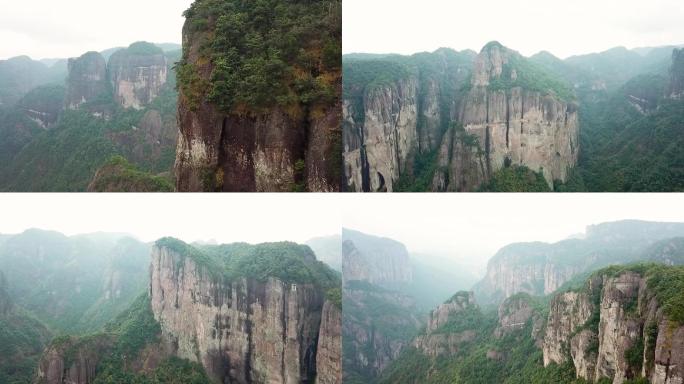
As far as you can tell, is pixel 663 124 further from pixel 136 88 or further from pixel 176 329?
pixel 136 88

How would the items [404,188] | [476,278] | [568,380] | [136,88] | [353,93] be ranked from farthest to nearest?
[136,88], [476,278], [404,188], [353,93], [568,380]

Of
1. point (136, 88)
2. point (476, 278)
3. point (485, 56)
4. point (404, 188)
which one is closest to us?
point (404, 188)

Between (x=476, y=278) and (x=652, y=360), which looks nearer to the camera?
(x=652, y=360)

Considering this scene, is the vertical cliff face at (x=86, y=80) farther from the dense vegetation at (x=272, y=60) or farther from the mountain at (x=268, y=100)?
the dense vegetation at (x=272, y=60)

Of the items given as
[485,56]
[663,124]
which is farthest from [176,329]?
[663,124]

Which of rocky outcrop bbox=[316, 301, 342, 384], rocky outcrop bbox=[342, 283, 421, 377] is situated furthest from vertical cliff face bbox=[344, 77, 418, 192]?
rocky outcrop bbox=[342, 283, 421, 377]

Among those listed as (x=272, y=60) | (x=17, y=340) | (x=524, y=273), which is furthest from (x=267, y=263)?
(x=524, y=273)

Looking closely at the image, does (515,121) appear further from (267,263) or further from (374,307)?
(267,263)

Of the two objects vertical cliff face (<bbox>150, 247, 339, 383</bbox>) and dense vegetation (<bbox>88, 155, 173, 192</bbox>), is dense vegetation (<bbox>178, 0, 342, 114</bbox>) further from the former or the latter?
vertical cliff face (<bbox>150, 247, 339, 383</bbox>)
